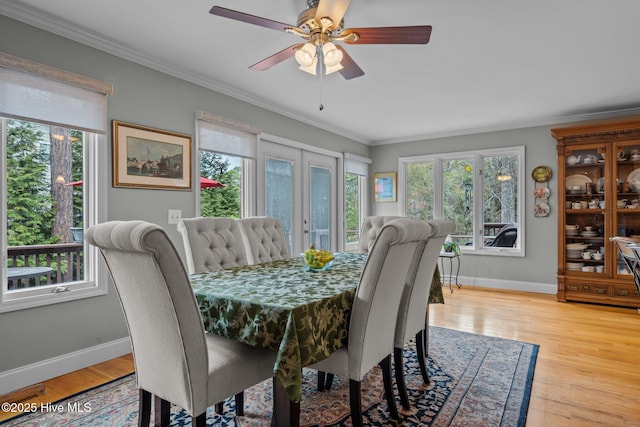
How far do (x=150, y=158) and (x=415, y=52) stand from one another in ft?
7.53

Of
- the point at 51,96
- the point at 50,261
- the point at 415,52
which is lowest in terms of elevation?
the point at 50,261

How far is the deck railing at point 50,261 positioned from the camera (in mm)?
2412

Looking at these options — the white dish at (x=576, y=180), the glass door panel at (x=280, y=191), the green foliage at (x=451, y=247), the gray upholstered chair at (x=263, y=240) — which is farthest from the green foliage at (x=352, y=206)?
the white dish at (x=576, y=180)

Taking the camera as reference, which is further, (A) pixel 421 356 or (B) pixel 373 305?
(A) pixel 421 356

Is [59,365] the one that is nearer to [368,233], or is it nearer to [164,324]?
[164,324]

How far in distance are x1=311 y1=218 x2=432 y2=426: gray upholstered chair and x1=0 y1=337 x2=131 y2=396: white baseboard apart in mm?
1881

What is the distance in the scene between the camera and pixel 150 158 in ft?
9.94

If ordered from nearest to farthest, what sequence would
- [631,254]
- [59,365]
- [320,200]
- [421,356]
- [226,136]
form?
1. [421,356]
2. [59,365]
3. [631,254]
4. [226,136]
5. [320,200]

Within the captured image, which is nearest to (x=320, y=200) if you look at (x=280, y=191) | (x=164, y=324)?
(x=280, y=191)

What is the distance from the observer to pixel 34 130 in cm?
248

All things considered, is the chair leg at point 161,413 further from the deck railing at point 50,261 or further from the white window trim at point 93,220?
the deck railing at point 50,261

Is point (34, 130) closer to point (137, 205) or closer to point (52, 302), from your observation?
point (137, 205)

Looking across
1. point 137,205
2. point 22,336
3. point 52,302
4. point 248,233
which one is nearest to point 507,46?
point 248,233

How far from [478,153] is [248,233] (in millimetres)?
4058
